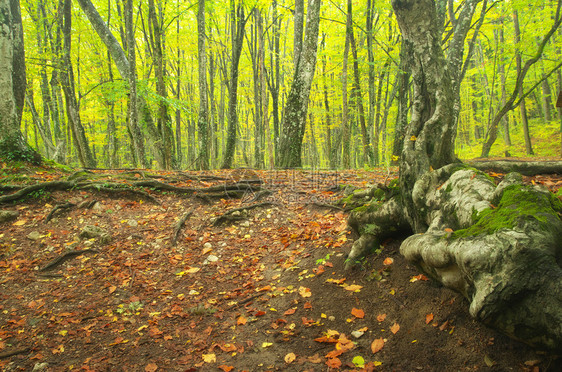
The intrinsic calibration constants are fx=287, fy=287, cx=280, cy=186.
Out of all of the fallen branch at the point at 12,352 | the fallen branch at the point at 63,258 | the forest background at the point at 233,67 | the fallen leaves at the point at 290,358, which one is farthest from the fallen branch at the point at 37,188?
the fallen leaves at the point at 290,358

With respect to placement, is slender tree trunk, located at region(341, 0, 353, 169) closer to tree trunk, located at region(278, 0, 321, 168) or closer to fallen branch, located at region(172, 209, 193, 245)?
tree trunk, located at region(278, 0, 321, 168)

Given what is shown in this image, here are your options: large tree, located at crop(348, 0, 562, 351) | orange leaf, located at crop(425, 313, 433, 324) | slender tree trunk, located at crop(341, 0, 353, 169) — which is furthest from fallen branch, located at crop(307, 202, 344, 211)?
slender tree trunk, located at crop(341, 0, 353, 169)

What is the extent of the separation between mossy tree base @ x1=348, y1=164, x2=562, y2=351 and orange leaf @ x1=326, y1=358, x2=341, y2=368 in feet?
3.77

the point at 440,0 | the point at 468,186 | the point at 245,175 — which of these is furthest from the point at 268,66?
the point at 468,186

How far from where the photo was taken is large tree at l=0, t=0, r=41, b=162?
6.59 meters

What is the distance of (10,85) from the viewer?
22.0 ft

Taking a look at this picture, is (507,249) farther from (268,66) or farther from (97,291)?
(268,66)

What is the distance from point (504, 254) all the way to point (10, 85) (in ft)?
31.4

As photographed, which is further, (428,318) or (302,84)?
(302,84)

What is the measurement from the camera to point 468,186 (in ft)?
9.60

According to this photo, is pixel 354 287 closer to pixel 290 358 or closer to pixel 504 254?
pixel 290 358

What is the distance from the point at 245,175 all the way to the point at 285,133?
7.00 ft

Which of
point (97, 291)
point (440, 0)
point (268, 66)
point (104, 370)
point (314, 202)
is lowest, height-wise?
point (104, 370)

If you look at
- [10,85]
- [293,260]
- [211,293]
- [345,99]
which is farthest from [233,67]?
[211,293]
